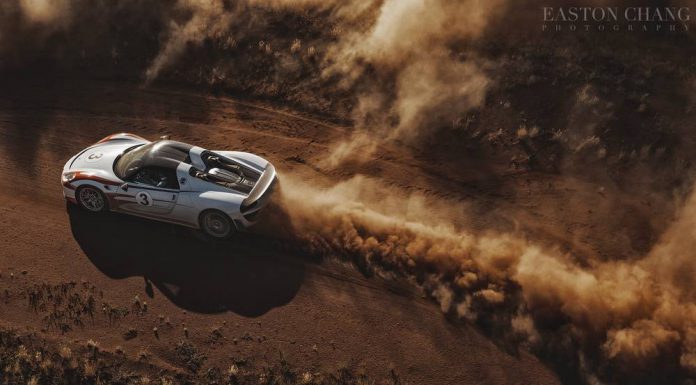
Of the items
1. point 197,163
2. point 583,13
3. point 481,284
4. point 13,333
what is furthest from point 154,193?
point 583,13

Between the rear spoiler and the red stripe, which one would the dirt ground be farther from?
the rear spoiler

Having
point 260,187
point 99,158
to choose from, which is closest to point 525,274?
point 260,187

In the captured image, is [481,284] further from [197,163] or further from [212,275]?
[197,163]

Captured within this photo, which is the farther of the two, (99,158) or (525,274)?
Answer: (99,158)

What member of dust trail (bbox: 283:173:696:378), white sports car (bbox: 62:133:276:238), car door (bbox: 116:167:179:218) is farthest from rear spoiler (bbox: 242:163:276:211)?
car door (bbox: 116:167:179:218)

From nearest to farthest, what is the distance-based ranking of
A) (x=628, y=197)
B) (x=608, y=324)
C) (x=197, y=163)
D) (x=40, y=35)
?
(x=608, y=324) < (x=197, y=163) < (x=628, y=197) < (x=40, y=35)

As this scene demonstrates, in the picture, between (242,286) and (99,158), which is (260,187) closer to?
(242,286)
